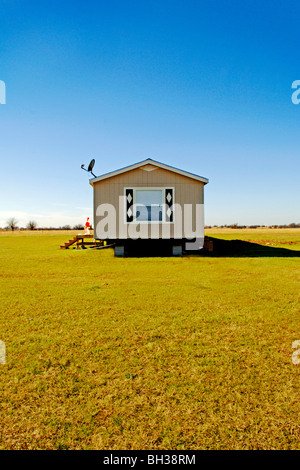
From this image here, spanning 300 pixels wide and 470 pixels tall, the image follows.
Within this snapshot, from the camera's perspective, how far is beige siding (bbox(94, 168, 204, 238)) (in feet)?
45.5

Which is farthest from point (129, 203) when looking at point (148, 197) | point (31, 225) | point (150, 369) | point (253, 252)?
point (31, 225)

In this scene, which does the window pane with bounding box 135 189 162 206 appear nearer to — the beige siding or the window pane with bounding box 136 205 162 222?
the beige siding

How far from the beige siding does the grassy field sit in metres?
Answer: 7.46

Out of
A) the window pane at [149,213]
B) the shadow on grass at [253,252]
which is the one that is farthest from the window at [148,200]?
the shadow on grass at [253,252]

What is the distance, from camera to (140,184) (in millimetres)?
13930

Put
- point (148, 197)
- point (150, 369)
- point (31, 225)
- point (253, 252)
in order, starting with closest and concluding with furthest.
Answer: point (150, 369), point (148, 197), point (253, 252), point (31, 225)

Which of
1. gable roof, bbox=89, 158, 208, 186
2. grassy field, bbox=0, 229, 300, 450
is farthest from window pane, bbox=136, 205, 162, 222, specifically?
grassy field, bbox=0, 229, 300, 450

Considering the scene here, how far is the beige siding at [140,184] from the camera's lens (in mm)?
13883

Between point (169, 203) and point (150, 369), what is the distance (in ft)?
36.4

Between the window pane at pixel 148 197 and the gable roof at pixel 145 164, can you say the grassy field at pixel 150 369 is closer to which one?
the gable roof at pixel 145 164

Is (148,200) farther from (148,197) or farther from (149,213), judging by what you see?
(149,213)

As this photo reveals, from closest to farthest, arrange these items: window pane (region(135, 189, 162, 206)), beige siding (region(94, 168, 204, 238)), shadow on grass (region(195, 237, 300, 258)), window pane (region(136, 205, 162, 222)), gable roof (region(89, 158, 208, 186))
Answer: gable roof (region(89, 158, 208, 186)) → beige siding (region(94, 168, 204, 238)) → window pane (region(135, 189, 162, 206)) → shadow on grass (region(195, 237, 300, 258)) → window pane (region(136, 205, 162, 222))

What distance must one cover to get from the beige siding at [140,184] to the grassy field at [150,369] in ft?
24.5
